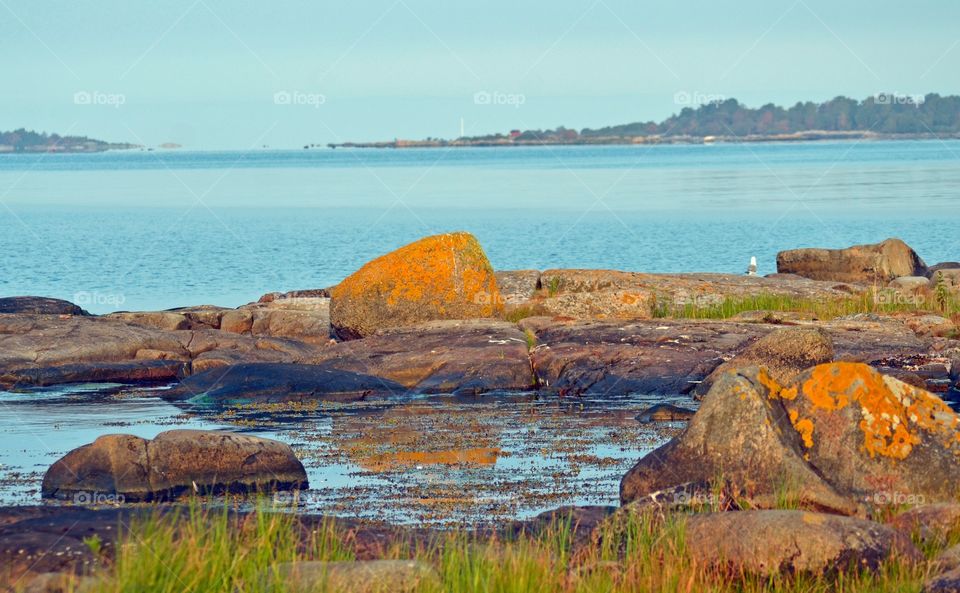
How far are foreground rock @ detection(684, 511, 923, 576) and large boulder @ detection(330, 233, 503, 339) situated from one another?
13.6 meters

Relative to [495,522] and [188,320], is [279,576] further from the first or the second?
[188,320]

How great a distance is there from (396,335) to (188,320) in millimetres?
5689

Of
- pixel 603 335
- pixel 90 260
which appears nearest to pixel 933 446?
pixel 603 335

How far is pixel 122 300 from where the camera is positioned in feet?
121

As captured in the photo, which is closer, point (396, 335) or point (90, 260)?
point (396, 335)

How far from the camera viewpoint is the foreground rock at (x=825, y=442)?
11.1 m

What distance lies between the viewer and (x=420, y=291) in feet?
73.1

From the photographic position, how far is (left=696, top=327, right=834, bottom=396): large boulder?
17.0 m

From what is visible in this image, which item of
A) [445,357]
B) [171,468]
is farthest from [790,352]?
[171,468]

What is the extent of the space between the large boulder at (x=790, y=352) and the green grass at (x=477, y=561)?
26.5ft

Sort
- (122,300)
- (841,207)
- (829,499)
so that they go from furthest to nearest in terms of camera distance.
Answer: (841,207)
(122,300)
(829,499)

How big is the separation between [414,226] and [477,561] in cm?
6596

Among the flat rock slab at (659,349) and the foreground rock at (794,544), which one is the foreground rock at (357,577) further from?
the flat rock slab at (659,349)

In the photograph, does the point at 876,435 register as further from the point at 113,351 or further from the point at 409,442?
the point at 113,351
